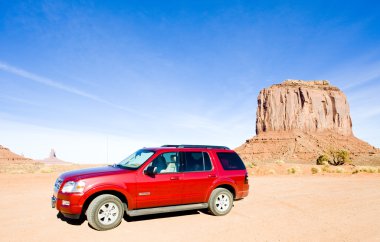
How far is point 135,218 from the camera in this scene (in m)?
6.76

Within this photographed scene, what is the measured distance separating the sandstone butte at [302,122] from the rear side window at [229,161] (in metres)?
77.6

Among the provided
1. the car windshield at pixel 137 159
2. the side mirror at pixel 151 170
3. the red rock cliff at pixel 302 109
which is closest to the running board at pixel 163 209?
the side mirror at pixel 151 170

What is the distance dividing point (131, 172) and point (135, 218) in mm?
1314

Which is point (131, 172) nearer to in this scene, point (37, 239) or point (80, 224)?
point (80, 224)

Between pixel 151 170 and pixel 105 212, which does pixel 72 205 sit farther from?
pixel 151 170

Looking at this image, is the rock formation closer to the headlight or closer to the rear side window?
the headlight

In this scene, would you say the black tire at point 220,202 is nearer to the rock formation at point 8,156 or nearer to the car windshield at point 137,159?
the car windshield at point 137,159

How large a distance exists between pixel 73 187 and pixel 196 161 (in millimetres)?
3019

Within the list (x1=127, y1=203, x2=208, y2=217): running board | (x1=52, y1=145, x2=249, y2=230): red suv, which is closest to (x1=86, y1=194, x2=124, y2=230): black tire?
(x1=52, y1=145, x2=249, y2=230): red suv

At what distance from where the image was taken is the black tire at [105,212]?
5.68 m

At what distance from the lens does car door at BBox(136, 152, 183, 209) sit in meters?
6.25

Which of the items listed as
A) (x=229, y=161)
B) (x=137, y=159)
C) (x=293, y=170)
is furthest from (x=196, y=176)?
(x=293, y=170)

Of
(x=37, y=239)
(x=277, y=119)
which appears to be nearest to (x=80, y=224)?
(x=37, y=239)

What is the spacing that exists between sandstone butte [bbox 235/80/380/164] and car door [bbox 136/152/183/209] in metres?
79.1
